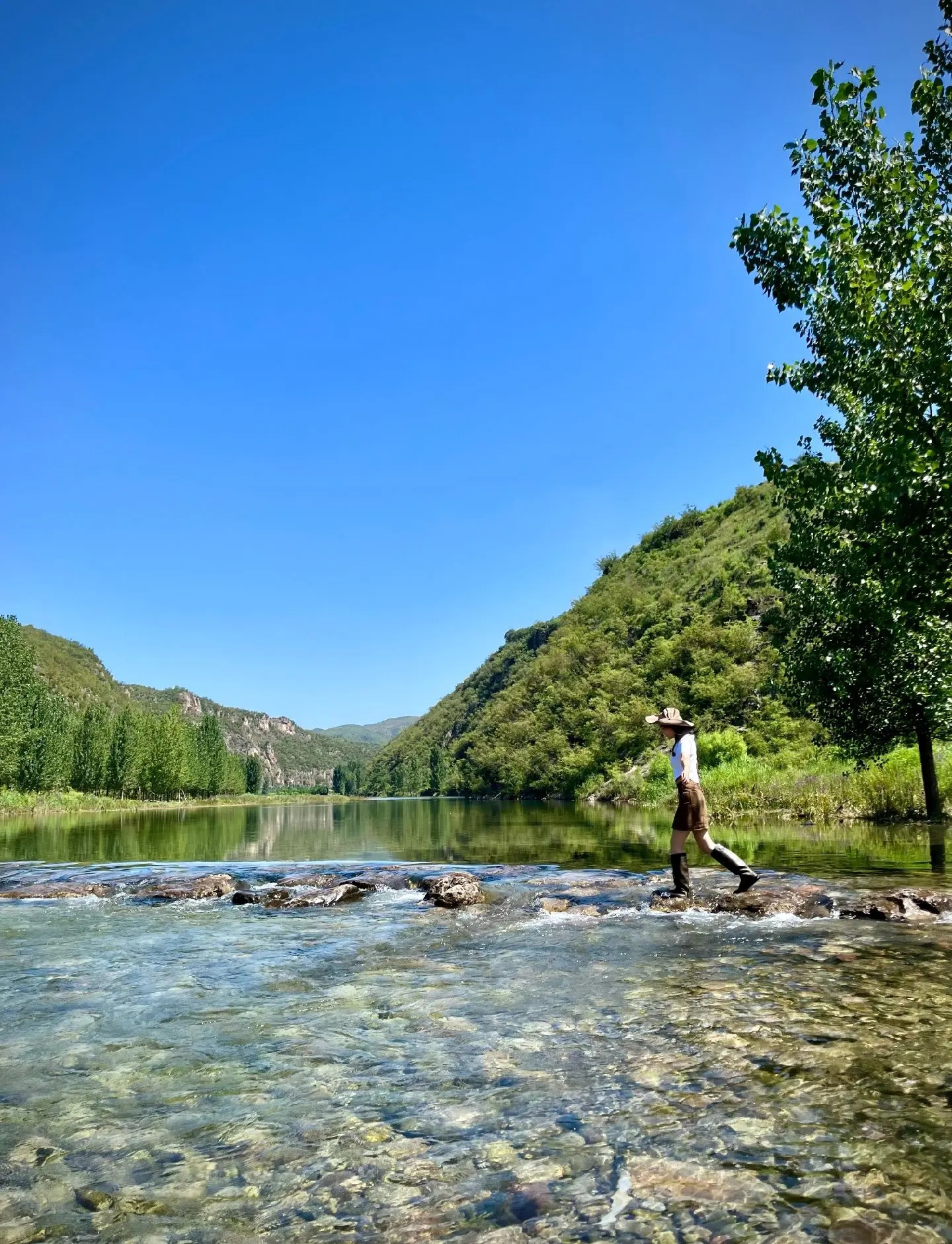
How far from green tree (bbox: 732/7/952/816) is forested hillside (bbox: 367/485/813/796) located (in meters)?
6.30

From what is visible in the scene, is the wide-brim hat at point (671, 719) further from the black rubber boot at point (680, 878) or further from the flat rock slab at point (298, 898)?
the flat rock slab at point (298, 898)

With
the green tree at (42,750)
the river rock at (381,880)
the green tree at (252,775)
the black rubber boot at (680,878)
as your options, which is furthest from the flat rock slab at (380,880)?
the green tree at (252,775)

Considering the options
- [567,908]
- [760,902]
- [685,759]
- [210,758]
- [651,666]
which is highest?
[651,666]

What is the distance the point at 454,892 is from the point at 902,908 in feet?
26.0

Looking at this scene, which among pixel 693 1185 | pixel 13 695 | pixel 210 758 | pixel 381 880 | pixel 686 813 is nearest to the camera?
pixel 693 1185

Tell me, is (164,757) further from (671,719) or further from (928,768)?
(671,719)

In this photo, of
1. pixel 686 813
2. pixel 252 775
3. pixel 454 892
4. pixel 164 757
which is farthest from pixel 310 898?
pixel 252 775

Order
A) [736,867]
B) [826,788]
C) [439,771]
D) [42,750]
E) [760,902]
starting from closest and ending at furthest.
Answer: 1. [760,902]
2. [736,867]
3. [826,788]
4. [42,750]
5. [439,771]

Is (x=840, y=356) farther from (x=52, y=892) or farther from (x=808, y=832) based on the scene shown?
(x=52, y=892)

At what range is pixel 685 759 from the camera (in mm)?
13516

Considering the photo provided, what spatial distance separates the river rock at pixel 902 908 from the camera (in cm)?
1166

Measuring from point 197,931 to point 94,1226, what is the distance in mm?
9711

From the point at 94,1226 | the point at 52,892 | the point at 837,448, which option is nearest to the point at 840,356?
the point at 837,448

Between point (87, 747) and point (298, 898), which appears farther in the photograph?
point (87, 747)
